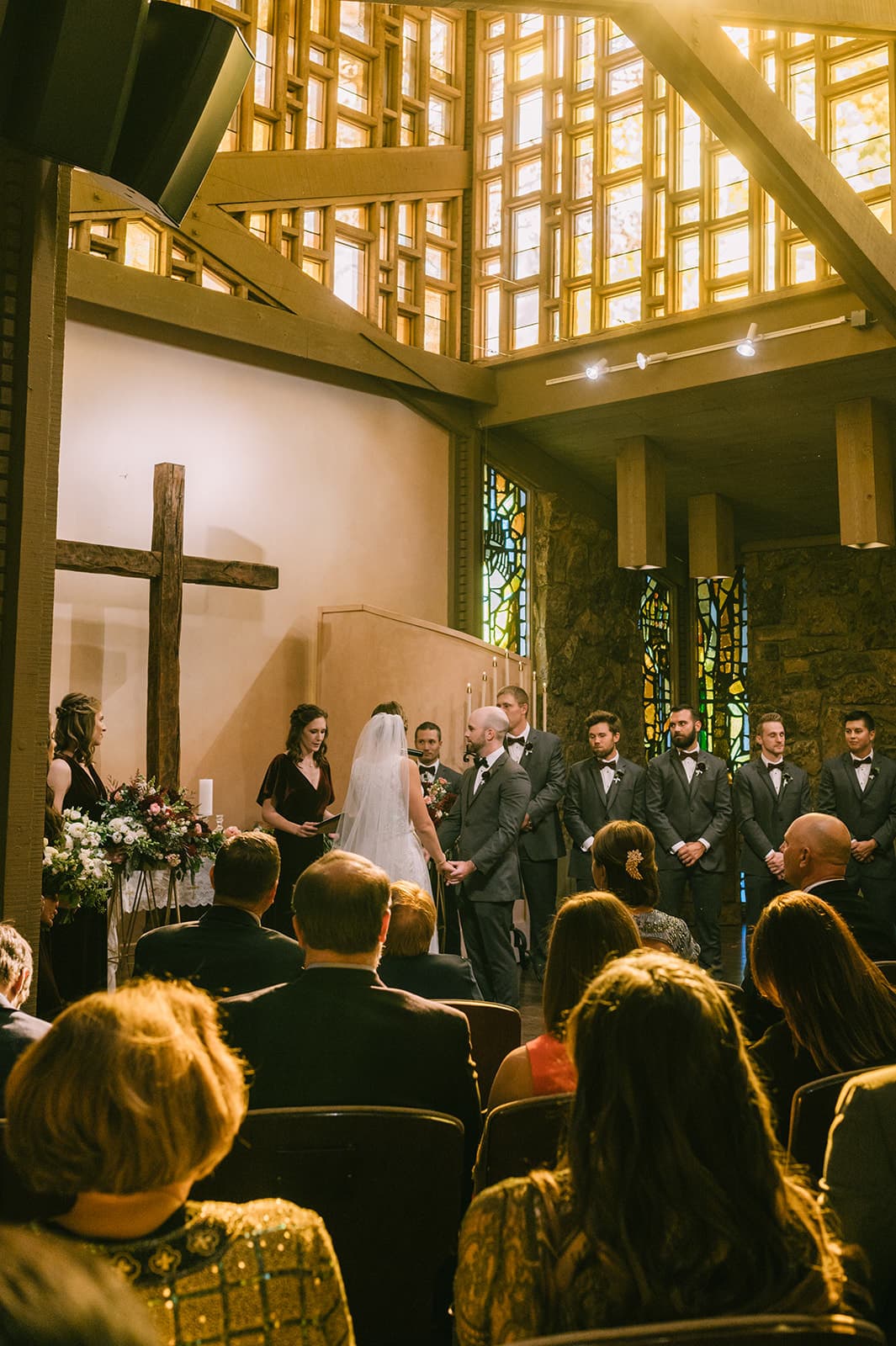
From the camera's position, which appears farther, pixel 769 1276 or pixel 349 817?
pixel 349 817

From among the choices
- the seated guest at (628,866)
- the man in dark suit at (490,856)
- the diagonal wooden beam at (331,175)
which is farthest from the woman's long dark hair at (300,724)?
the diagonal wooden beam at (331,175)

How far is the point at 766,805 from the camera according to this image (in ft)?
24.6

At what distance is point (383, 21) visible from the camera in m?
8.70

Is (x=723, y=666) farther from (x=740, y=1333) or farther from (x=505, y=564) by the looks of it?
(x=740, y=1333)

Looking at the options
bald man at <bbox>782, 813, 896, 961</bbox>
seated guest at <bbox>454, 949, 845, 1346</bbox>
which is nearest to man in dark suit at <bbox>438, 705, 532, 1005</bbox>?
bald man at <bbox>782, 813, 896, 961</bbox>

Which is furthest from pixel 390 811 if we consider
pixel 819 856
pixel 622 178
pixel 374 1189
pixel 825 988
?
pixel 622 178

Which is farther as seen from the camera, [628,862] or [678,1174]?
[628,862]

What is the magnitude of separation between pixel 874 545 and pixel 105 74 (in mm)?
6343

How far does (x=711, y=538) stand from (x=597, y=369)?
225cm

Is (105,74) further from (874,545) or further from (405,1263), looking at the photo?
(874,545)

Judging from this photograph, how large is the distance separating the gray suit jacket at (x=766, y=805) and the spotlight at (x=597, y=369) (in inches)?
113

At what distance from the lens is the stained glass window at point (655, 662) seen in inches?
437

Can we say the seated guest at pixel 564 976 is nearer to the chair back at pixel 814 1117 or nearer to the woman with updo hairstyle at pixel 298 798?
the chair back at pixel 814 1117

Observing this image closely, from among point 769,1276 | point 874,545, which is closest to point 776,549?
point 874,545
